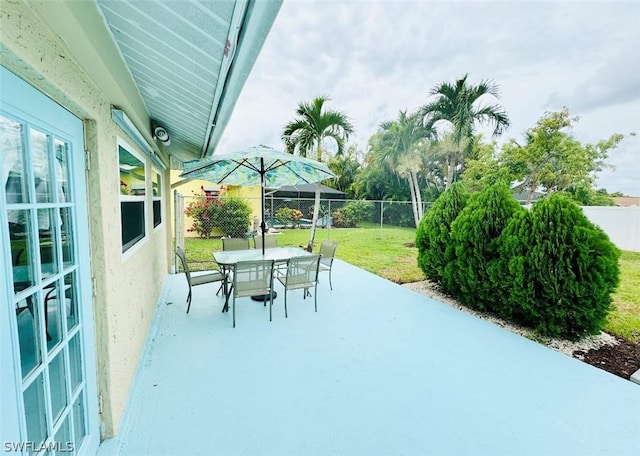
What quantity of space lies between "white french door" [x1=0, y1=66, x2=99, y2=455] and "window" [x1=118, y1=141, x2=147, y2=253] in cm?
91

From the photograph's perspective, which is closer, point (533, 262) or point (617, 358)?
point (617, 358)

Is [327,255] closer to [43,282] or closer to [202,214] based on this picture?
[43,282]

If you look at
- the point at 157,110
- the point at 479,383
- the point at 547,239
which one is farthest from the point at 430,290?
the point at 157,110

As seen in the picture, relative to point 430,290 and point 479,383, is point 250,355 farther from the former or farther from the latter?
point 430,290

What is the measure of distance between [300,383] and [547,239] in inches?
124

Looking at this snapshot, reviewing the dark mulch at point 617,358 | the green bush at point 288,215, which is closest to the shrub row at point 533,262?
the dark mulch at point 617,358

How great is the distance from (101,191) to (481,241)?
424 cm

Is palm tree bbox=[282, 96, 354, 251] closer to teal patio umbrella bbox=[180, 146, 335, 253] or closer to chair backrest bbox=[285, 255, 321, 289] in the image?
teal patio umbrella bbox=[180, 146, 335, 253]

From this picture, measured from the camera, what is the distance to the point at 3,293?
921 mm

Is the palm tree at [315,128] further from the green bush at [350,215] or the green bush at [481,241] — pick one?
the green bush at [481,241]

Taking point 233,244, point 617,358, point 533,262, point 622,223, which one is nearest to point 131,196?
point 233,244

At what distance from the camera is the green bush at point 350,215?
12.8m

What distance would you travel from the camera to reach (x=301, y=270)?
4082 mm

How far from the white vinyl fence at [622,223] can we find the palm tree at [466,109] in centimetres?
408
